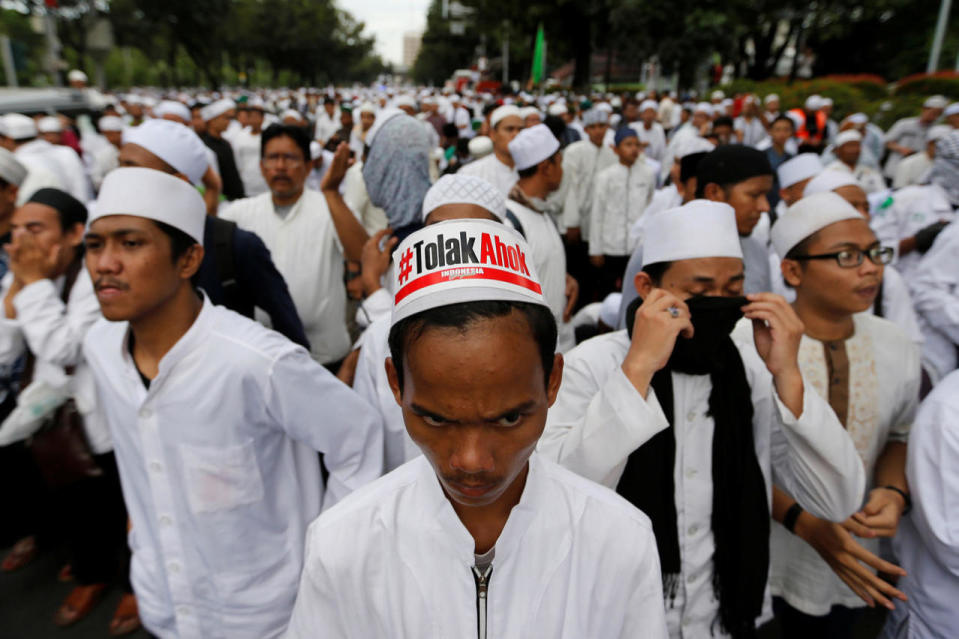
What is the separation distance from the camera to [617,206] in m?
6.31

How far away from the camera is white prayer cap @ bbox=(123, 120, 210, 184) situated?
11.3ft

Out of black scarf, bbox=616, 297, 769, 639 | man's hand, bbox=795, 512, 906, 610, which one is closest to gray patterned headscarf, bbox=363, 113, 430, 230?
black scarf, bbox=616, 297, 769, 639

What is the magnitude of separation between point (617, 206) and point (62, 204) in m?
5.00

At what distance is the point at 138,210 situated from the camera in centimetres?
187

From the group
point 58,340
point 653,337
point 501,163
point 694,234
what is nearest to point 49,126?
point 501,163

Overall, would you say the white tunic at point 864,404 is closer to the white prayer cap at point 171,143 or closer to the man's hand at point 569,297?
the man's hand at point 569,297

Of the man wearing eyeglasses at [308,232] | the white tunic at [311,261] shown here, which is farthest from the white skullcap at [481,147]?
the white tunic at [311,261]

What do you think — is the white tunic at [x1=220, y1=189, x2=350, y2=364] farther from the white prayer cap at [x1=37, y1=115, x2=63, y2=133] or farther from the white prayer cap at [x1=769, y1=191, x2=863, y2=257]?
the white prayer cap at [x1=37, y1=115, x2=63, y2=133]

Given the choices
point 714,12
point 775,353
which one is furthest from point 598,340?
point 714,12

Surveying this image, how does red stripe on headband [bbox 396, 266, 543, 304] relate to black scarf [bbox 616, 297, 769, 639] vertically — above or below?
above

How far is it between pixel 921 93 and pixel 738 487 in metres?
20.4

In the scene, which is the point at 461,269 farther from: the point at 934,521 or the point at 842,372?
the point at 842,372

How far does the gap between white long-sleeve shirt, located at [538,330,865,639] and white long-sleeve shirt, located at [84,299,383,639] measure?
2.57ft

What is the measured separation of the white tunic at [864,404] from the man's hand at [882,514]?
0.93ft
